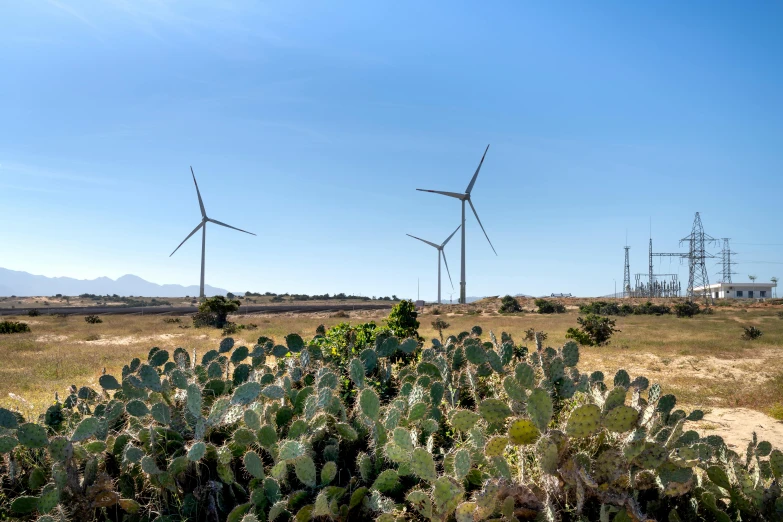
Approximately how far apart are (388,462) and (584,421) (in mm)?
1750

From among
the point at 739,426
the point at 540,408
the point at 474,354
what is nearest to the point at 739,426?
the point at 739,426

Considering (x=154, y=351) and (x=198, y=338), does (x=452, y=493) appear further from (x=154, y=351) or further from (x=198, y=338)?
(x=198, y=338)

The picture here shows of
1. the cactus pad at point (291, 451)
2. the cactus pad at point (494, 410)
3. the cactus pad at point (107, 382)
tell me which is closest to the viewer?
the cactus pad at point (291, 451)

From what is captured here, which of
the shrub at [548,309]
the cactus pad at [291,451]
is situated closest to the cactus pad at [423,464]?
the cactus pad at [291,451]

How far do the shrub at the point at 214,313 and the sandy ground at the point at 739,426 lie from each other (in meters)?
27.9

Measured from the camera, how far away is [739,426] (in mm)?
9789

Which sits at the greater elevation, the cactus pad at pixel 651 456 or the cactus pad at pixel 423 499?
the cactus pad at pixel 651 456

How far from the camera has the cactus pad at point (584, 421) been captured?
3.37 m

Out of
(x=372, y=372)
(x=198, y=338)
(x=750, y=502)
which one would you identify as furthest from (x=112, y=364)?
(x=750, y=502)

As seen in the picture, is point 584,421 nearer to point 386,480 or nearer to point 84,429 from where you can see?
point 386,480

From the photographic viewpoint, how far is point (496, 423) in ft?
13.4

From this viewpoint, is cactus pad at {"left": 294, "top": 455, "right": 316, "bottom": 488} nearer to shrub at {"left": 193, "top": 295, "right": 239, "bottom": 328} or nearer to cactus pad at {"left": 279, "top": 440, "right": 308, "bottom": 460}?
cactus pad at {"left": 279, "top": 440, "right": 308, "bottom": 460}

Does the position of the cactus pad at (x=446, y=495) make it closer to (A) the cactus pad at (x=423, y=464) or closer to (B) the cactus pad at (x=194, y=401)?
(A) the cactus pad at (x=423, y=464)

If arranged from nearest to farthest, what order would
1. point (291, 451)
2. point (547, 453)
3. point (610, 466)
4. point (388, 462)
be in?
point (547, 453)
point (610, 466)
point (291, 451)
point (388, 462)
